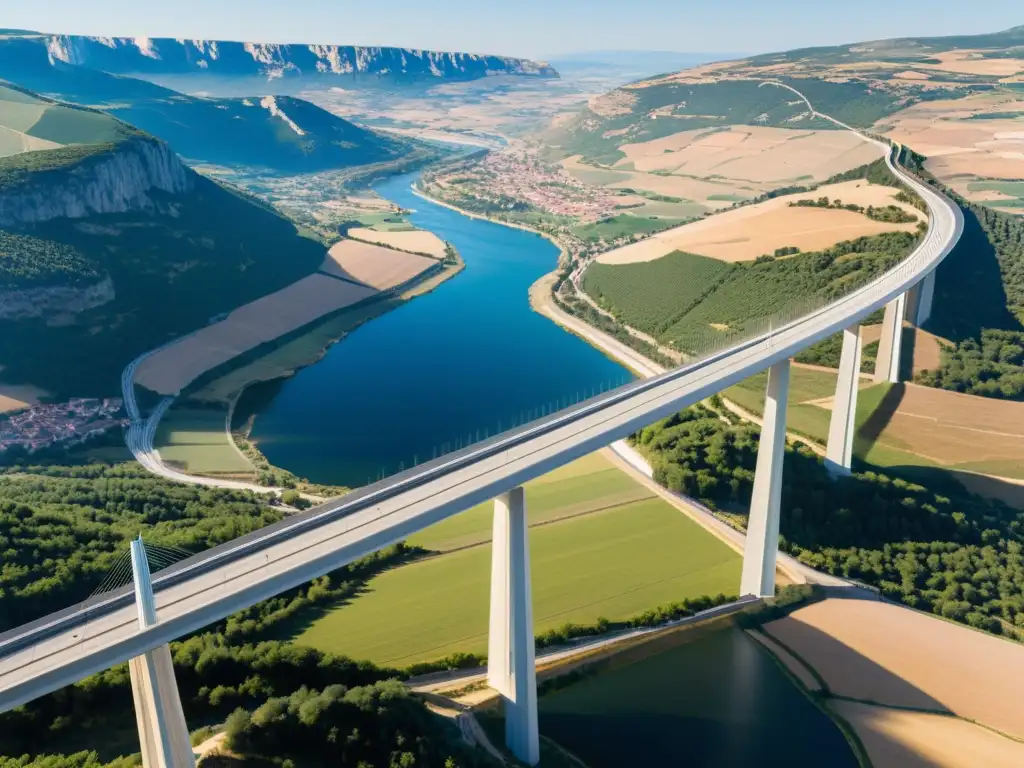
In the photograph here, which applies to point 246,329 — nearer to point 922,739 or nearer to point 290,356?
point 290,356

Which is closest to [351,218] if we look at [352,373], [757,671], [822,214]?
[352,373]

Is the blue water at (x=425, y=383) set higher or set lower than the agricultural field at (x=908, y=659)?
lower

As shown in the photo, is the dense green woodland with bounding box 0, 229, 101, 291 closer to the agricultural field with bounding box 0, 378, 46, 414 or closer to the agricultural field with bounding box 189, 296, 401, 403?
the agricultural field with bounding box 0, 378, 46, 414

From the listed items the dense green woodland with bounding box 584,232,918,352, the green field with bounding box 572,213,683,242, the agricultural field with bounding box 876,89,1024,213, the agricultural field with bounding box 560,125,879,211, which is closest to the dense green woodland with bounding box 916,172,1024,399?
the dense green woodland with bounding box 584,232,918,352

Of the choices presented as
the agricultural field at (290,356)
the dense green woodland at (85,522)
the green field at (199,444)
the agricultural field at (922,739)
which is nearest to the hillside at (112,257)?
the green field at (199,444)

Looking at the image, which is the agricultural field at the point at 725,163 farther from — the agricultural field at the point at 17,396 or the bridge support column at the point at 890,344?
the agricultural field at the point at 17,396

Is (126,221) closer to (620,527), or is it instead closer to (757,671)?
(620,527)
